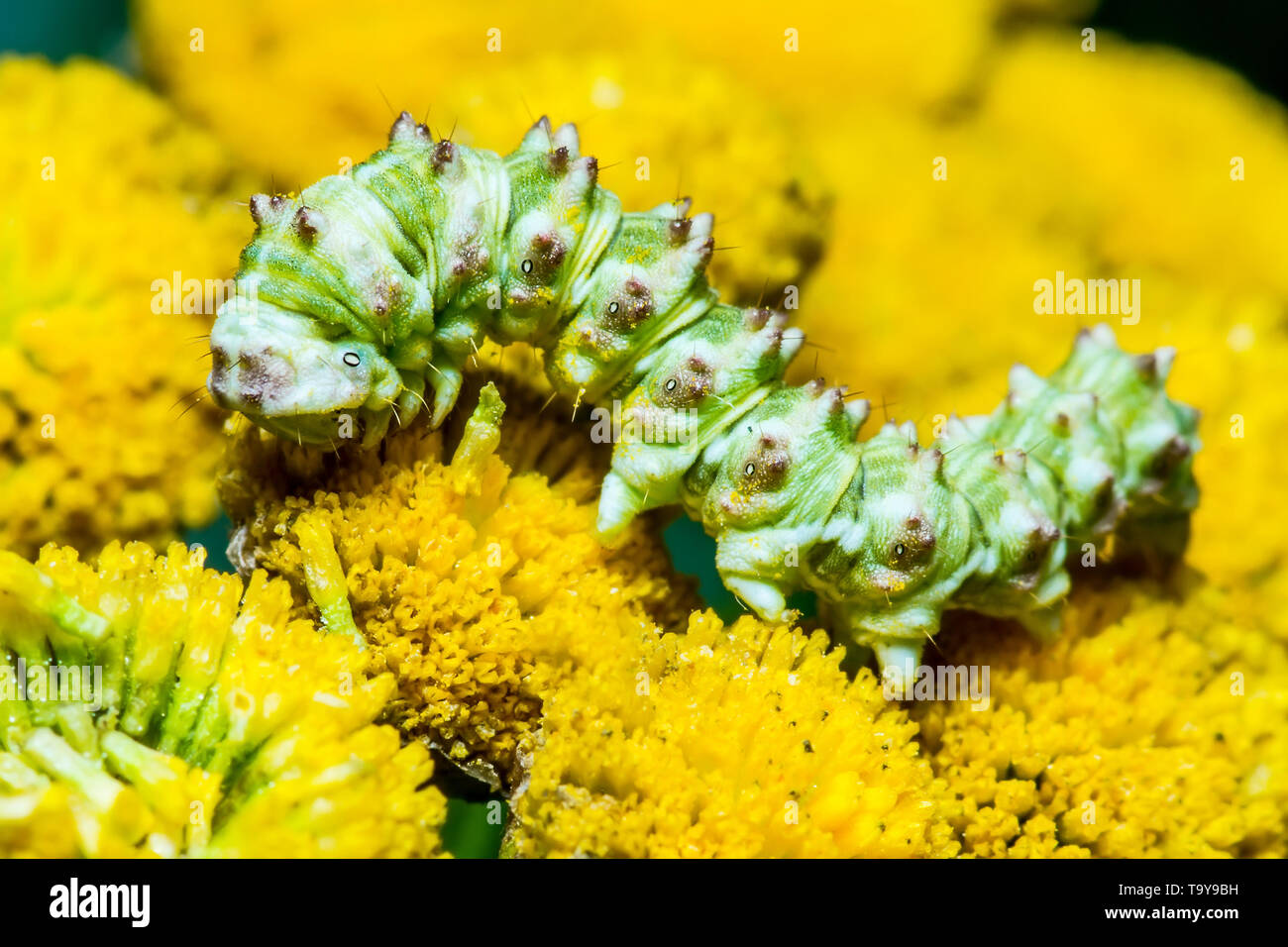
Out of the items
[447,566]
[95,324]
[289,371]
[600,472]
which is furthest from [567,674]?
[95,324]

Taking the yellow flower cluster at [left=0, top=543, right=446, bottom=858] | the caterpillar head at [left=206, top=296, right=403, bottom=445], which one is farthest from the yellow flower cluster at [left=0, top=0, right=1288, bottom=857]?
the caterpillar head at [left=206, top=296, right=403, bottom=445]

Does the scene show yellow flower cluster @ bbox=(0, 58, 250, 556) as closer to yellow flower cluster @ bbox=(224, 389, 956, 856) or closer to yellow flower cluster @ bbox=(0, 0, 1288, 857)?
yellow flower cluster @ bbox=(0, 0, 1288, 857)

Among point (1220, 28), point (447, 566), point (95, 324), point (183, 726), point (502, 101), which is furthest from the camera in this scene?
point (1220, 28)

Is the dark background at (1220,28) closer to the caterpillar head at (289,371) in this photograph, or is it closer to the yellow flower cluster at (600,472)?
the yellow flower cluster at (600,472)

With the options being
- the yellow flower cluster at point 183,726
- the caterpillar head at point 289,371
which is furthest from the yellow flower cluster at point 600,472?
the caterpillar head at point 289,371

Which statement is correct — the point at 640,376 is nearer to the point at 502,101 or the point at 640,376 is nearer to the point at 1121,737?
the point at 502,101
